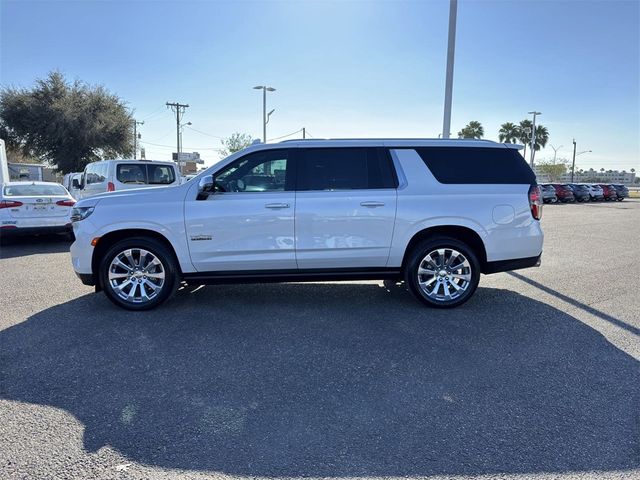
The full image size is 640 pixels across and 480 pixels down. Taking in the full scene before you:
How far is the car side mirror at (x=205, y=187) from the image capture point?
490 cm

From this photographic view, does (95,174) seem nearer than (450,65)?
No

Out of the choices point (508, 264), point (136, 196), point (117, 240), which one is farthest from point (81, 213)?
point (508, 264)

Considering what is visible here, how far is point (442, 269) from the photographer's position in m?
5.31

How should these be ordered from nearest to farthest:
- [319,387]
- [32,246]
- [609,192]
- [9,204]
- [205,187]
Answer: [319,387] → [205,187] → [9,204] → [32,246] → [609,192]

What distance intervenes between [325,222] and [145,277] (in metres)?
2.24

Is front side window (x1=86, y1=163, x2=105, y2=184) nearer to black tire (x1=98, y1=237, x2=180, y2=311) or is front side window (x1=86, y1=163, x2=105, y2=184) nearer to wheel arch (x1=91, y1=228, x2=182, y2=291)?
wheel arch (x1=91, y1=228, x2=182, y2=291)

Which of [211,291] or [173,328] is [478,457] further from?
[211,291]

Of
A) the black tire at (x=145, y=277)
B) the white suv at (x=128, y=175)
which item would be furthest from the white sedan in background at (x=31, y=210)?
the black tire at (x=145, y=277)

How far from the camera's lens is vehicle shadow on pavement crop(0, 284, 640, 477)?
2600mm

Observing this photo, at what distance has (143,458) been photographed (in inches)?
100

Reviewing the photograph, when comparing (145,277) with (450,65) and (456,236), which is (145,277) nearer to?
(456,236)

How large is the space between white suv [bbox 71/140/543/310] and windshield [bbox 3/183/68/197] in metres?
6.20

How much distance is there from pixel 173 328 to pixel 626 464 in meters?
3.94

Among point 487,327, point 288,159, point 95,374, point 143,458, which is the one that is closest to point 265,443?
point 143,458
